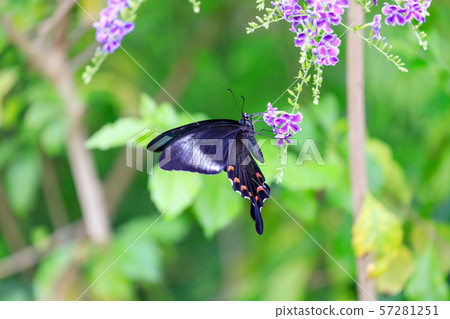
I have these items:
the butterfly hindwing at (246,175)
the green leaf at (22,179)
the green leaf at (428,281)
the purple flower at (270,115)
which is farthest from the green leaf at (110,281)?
the purple flower at (270,115)

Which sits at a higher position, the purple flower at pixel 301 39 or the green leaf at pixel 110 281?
the purple flower at pixel 301 39

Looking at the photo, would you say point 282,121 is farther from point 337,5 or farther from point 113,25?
point 113,25

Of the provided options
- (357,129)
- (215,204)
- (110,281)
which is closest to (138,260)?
(110,281)

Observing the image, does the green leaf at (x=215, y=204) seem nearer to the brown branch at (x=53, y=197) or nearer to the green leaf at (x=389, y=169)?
the green leaf at (x=389, y=169)

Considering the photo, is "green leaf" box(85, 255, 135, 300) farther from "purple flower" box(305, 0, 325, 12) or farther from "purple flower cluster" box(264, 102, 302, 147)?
"purple flower" box(305, 0, 325, 12)

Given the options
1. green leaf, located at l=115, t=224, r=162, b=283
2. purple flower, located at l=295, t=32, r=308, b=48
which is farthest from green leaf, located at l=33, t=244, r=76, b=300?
purple flower, located at l=295, t=32, r=308, b=48
